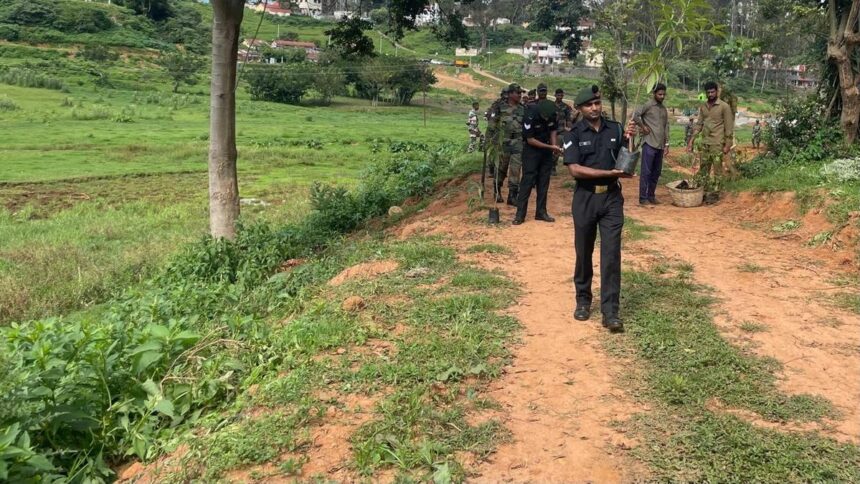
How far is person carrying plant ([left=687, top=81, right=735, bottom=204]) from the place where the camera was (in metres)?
9.39

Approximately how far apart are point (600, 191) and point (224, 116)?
18.4 feet

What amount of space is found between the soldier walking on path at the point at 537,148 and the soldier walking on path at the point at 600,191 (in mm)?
2952

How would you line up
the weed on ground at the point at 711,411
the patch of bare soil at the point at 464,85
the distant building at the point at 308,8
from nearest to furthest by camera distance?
the weed on ground at the point at 711,411, the distant building at the point at 308,8, the patch of bare soil at the point at 464,85

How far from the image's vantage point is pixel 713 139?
31.6ft

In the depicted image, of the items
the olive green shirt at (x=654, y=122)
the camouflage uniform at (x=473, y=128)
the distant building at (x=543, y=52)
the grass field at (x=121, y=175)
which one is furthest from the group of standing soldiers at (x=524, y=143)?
the distant building at (x=543, y=52)

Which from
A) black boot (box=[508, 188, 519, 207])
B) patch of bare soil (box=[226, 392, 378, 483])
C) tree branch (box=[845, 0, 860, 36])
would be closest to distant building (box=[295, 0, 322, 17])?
black boot (box=[508, 188, 519, 207])

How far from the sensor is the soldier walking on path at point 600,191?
192 inches

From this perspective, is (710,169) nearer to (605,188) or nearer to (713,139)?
(713,139)

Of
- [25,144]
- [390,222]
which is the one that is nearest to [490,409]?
[390,222]

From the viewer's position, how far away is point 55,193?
16.8 meters

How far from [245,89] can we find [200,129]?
85.6 feet

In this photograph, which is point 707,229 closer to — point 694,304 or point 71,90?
point 694,304

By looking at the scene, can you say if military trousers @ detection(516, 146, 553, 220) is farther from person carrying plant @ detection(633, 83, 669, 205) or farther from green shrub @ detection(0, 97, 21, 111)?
green shrub @ detection(0, 97, 21, 111)

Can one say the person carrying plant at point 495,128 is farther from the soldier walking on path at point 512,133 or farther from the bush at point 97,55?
the bush at point 97,55
